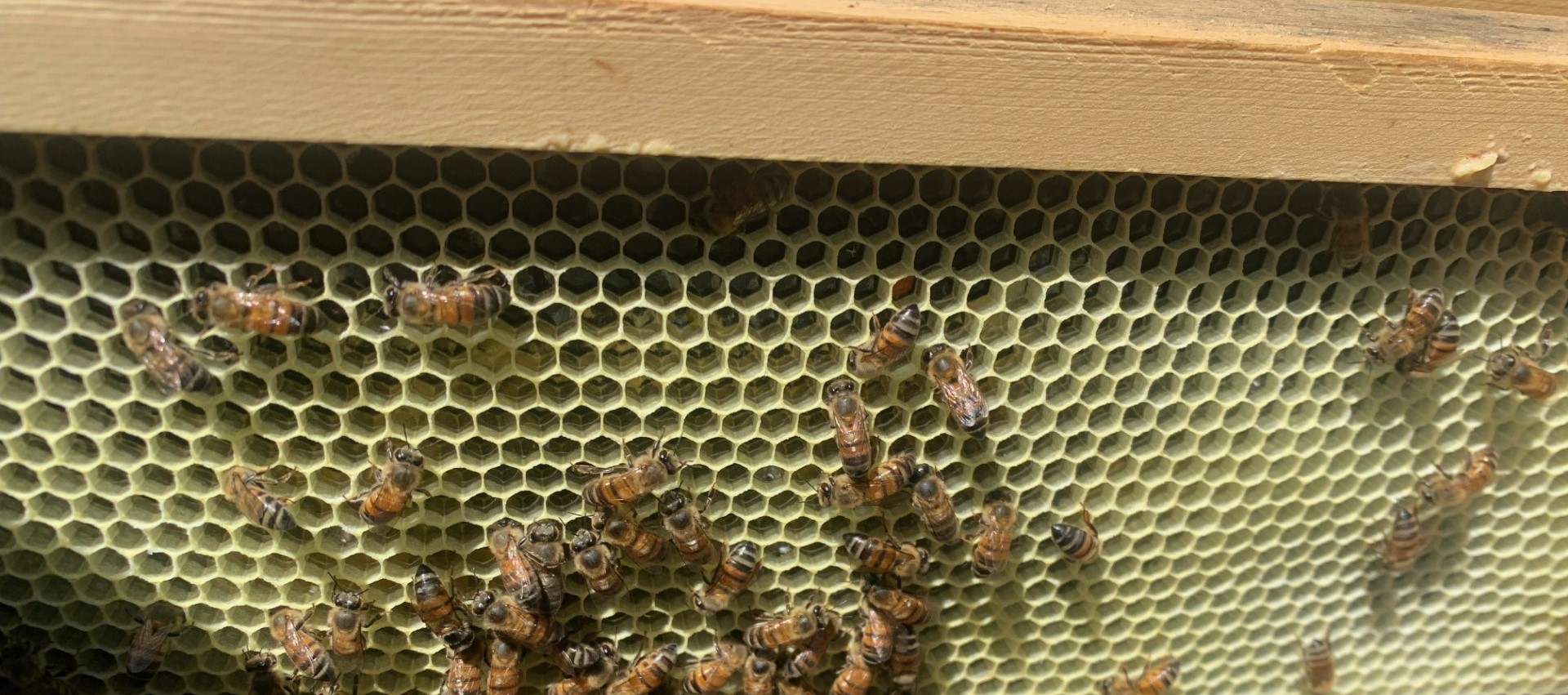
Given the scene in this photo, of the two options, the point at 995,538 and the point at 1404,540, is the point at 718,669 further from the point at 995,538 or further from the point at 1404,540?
the point at 1404,540

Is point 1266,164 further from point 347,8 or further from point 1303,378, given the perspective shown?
point 347,8

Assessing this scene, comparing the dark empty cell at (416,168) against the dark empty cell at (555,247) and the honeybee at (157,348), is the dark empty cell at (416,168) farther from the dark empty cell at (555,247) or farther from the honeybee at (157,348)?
the honeybee at (157,348)

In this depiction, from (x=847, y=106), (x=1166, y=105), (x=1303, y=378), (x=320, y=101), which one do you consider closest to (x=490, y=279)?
(x=320, y=101)

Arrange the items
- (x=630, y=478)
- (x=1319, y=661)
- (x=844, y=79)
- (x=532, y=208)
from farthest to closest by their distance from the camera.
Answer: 1. (x=1319, y=661)
2. (x=630, y=478)
3. (x=532, y=208)
4. (x=844, y=79)

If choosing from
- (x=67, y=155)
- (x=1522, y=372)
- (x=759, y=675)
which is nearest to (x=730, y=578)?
(x=759, y=675)

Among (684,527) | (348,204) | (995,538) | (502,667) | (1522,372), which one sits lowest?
(502,667)

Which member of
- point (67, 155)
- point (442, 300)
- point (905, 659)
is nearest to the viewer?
point (67, 155)
